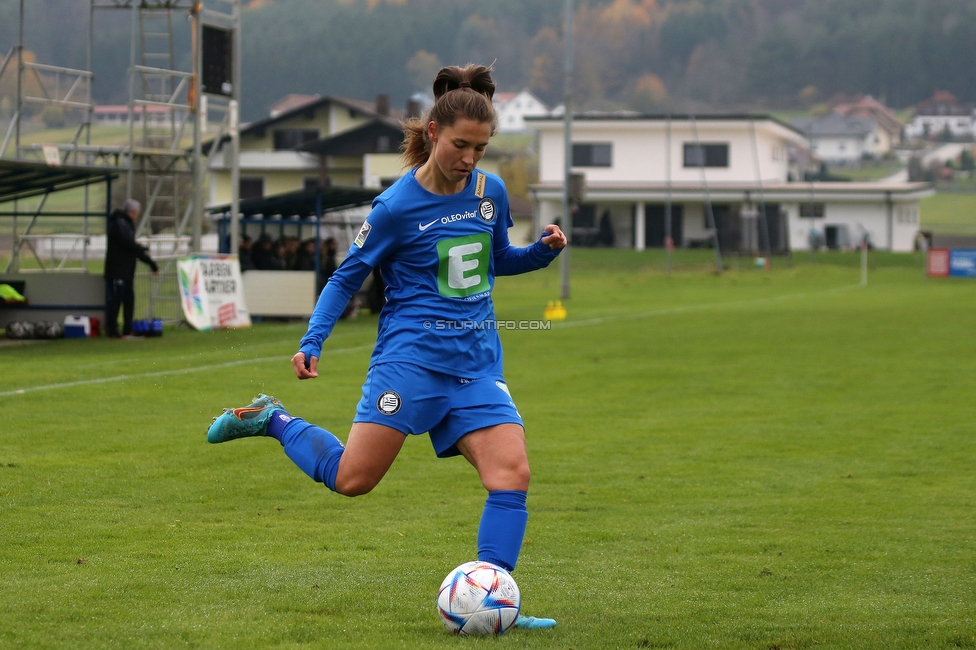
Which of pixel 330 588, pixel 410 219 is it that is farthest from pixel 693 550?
pixel 410 219

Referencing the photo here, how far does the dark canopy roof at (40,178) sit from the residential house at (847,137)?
139 metres

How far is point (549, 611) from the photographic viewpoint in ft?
18.0

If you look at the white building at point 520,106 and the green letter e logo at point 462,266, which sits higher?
the white building at point 520,106

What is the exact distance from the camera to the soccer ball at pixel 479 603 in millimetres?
4934

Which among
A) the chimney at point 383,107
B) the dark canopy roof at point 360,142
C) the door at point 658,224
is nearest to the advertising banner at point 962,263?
the door at point 658,224

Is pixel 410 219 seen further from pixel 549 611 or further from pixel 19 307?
pixel 19 307

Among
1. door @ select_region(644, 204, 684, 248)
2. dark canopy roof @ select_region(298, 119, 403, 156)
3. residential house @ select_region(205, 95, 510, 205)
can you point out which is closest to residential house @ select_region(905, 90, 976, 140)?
residential house @ select_region(205, 95, 510, 205)

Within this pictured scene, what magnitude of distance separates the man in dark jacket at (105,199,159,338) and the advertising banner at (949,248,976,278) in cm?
3772

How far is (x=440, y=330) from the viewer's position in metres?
5.23

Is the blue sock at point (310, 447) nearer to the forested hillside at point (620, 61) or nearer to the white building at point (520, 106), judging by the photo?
the forested hillside at point (620, 61)

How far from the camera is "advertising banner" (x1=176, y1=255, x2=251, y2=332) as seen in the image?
2269cm

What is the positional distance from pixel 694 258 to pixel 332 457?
5453cm

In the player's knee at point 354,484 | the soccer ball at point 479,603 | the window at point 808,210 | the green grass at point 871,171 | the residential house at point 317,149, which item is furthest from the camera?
the green grass at point 871,171

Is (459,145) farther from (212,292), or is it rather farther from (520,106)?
(520,106)
